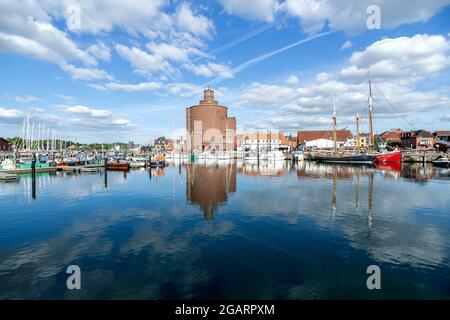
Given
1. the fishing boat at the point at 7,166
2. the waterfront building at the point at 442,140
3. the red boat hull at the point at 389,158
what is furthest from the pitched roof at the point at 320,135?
the fishing boat at the point at 7,166

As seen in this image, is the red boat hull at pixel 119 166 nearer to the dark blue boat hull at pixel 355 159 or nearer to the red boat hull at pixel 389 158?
the dark blue boat hull at pixel 355 159

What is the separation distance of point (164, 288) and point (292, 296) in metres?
4.55

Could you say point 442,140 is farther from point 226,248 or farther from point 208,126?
point 226,248

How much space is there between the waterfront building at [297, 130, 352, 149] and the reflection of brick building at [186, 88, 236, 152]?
48.2 meters

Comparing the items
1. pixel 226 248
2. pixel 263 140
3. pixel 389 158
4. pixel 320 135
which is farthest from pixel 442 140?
pixel 226 248

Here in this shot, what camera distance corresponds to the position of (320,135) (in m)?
163

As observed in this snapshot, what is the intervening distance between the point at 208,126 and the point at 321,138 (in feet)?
240

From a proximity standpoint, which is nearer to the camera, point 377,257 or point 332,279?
point 332,279

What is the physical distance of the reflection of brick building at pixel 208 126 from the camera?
499 ft
